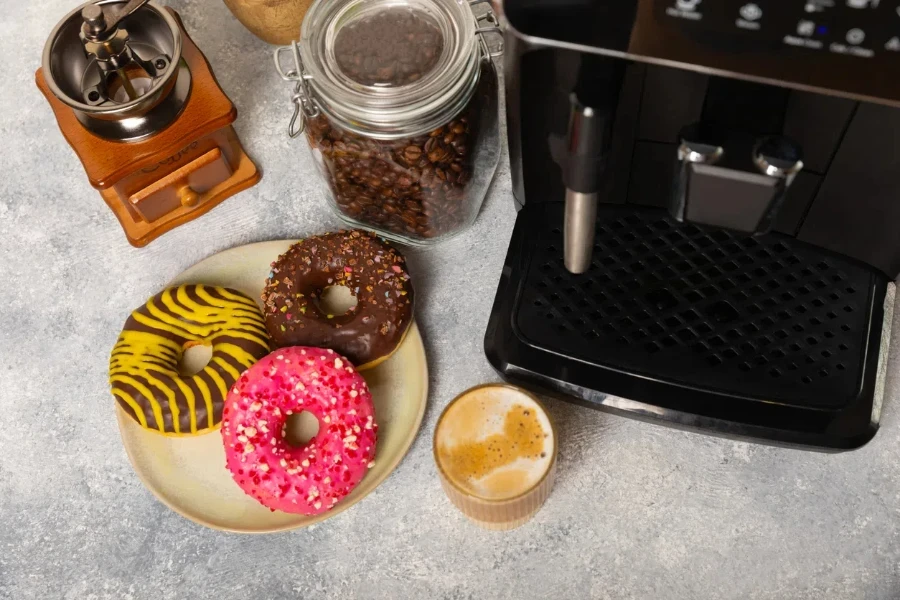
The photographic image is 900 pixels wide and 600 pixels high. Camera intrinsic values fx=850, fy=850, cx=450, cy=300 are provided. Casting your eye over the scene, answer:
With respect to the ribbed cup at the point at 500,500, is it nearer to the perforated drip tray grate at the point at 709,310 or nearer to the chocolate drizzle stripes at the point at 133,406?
the perforated drip tray grate at the point at 709,310

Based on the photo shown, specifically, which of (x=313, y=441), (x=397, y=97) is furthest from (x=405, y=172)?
(x=313, y=441)

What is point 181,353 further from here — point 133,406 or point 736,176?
point 736,176

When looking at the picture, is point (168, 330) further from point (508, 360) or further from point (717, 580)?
point (717, 580)

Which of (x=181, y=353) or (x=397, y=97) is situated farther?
(x=181, y=353)

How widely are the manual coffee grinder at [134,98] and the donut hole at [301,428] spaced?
214mm

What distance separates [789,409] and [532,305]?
17 centimetres

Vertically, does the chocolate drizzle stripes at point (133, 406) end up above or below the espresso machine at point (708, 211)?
below

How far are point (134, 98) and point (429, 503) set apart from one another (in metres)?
0.36

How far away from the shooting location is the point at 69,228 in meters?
0.73

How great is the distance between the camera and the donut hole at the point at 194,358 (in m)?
0.64

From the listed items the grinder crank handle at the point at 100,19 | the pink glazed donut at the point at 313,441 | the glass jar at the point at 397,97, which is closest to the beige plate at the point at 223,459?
the pink glazed donut at the point at 313,441

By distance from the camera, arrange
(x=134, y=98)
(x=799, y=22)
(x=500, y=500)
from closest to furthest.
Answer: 1. (x=799, y=22)
2. (x=500, y=500)
3. (x=134, y=98)

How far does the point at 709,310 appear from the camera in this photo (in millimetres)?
533

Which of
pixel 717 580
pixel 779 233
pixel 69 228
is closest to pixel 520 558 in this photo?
pixel 717 580
